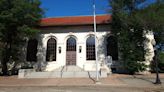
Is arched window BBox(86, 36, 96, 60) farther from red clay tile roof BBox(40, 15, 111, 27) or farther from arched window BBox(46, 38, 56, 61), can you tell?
arched window BBox(46, 38, 56, 61)

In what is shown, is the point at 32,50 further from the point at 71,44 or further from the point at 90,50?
the point at 90,50

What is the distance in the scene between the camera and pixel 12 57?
31844 mm

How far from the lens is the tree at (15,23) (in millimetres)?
28250

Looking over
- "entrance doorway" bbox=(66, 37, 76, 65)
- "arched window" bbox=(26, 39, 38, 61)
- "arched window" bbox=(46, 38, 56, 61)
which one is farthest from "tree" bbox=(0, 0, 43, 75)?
"entrance doorway" bbox=(66, 37, 76, 65)

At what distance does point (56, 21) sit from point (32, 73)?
1060 cm

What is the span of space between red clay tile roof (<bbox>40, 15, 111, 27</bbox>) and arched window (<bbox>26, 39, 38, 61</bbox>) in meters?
2.97

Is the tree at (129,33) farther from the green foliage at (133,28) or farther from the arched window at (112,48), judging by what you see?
the arched window at (112,48)

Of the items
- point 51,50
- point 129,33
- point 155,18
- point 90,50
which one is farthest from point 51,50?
point 155,18

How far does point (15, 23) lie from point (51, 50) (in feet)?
24.8

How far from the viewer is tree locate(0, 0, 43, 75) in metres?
28.2

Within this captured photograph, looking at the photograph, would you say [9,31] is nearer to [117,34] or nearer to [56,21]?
[56,21]

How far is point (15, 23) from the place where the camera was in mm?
29031

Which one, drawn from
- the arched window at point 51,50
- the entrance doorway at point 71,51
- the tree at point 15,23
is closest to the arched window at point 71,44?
the entrance doorway at point 71,51

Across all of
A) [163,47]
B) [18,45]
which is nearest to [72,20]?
[18,45]
